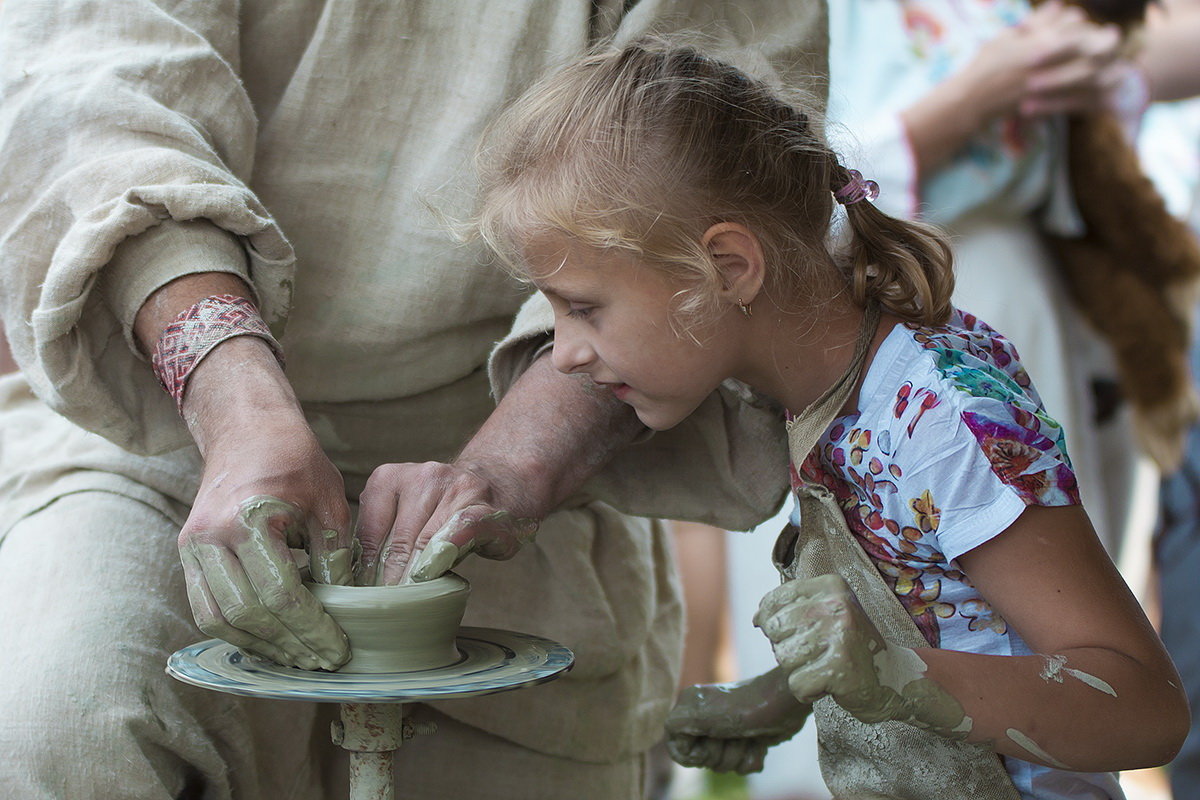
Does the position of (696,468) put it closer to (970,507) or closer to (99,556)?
(970,507)

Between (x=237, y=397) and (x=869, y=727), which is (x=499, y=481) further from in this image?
(x=869, y=727)

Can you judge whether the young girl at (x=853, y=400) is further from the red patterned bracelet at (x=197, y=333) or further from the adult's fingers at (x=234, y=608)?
the adult's fingers at (x=234, y=608)

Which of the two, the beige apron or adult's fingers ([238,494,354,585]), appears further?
the beige apron

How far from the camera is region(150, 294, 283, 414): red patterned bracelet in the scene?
1.58 metres

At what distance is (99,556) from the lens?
5.60 ft

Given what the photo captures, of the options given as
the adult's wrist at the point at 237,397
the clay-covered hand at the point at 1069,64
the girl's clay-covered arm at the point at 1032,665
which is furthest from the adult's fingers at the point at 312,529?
the clay-covered hand at the point at 1069,64

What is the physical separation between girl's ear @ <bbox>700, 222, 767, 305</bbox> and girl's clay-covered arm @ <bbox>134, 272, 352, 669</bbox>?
0.51m

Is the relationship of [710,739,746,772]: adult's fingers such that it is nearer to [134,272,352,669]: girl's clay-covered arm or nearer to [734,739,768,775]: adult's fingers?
[734,739,768,775]: adult's fingers

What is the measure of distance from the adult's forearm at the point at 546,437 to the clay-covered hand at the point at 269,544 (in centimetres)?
23

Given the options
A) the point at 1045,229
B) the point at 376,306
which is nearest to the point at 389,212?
the point at 376,306

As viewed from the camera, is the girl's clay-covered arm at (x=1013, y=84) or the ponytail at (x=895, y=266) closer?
the ponytail at (x=895, y=266)

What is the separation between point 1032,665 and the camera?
54.1 inches

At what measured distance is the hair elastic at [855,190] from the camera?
1.64 metres

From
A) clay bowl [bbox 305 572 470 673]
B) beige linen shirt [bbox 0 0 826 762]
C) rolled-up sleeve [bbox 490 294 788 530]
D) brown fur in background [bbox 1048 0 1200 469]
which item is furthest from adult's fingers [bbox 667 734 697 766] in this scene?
brown fur in background [bbox 1048 0 1200 469]
